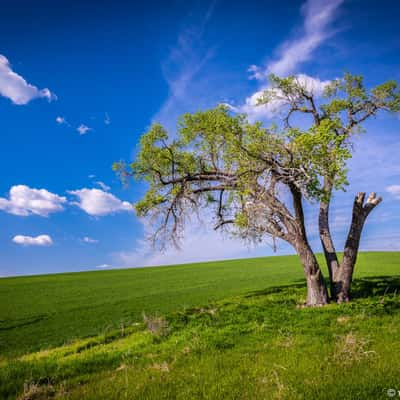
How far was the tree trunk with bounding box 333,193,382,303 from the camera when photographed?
15.5 meters

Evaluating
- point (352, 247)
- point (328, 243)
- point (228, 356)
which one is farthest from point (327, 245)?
point (228, 356)

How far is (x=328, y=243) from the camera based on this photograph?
54.8 ft

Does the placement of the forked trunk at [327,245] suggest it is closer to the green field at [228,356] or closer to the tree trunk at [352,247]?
the tree trunk at [352,247]

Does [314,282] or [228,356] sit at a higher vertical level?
[314,282]

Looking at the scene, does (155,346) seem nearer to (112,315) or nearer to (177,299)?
(112,315)

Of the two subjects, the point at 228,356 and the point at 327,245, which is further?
the point at 327,245

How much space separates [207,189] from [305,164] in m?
6.27

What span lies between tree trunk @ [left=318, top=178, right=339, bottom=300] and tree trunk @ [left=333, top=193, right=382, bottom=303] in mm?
273

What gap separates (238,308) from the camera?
15172 mm

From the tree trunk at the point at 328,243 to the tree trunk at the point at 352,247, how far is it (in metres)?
0.27

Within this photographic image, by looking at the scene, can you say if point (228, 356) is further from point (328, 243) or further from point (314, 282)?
point (328, 243)

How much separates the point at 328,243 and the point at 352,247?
4.41 ft

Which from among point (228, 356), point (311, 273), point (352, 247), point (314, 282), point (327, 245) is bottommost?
point (228, 356)

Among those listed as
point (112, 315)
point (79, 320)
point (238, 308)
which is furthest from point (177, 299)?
point (238, 308)
